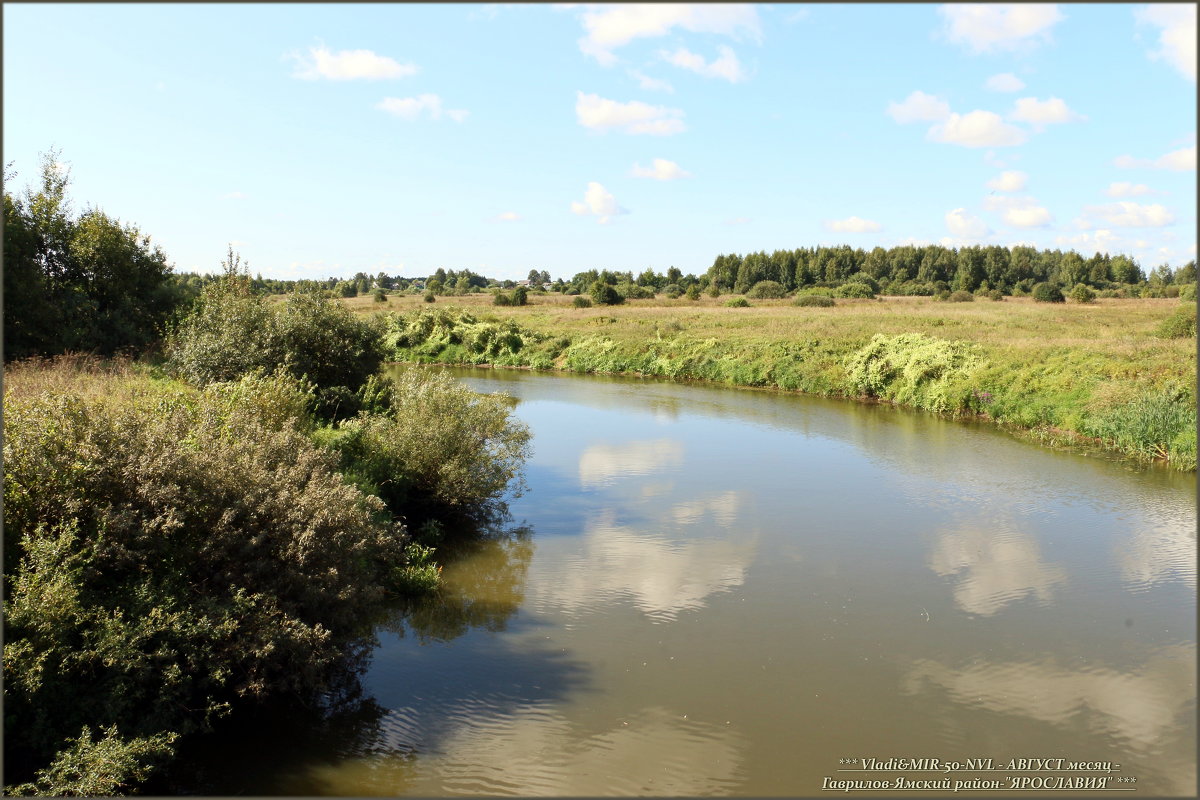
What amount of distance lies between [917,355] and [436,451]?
22134mm

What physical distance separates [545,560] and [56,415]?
711cm

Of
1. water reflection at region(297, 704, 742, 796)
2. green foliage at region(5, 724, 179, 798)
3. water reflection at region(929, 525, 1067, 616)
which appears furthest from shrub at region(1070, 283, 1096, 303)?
green foliage at region(5, 724, 179, 798)

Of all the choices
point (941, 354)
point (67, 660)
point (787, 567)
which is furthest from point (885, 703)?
point (941, 354)

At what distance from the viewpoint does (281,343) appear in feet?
53.0

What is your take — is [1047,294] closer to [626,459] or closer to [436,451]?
[626,459]

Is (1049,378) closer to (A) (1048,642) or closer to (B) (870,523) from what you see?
(B) (870,523)

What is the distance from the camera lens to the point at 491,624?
33.4 feet

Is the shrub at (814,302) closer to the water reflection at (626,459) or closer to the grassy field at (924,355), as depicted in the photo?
the grassy field at (924,355)

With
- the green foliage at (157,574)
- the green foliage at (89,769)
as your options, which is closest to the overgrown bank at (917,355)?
the green foliage at (157,574)

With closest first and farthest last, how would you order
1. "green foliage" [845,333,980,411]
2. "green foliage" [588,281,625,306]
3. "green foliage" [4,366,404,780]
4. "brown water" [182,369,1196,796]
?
"green foliage" [4,366,404,780]
"brown water" [182,369,1196,796]
"green foliage" [845,333,980,411]
"green foliage" [588,281,625,306]

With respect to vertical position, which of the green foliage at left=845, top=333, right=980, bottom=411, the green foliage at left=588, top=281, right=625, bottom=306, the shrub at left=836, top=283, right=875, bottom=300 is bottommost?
the green foliage at left=845, top=333, right=980, bottom=411

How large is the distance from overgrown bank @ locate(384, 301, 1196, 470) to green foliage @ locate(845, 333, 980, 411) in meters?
0.05

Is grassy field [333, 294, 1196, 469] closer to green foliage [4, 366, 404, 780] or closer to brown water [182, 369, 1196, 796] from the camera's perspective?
brown water [182, 369, 1196, 796]

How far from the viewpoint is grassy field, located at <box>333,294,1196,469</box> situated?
A: 2166 centimetres
